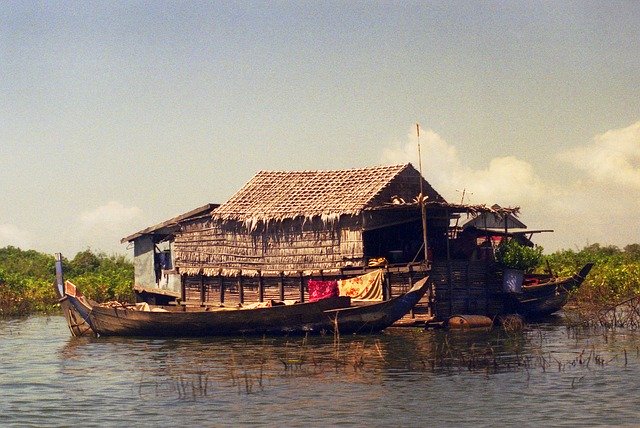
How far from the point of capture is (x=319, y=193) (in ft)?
86.4

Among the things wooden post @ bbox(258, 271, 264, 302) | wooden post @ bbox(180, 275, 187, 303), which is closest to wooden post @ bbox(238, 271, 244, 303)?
wooden post @ bbox(258, 271, 264, 302)

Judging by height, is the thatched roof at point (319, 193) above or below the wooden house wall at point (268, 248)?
above

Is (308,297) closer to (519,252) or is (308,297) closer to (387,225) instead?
(387,225)

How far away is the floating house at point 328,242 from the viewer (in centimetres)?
2455

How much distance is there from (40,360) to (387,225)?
373 inches

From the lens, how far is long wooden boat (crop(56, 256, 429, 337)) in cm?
2228

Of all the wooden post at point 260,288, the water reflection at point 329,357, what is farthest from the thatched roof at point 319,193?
the water reflection at point 329,357

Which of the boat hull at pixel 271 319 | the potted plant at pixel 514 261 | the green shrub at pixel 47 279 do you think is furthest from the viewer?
the green shrub at pixel 47 279

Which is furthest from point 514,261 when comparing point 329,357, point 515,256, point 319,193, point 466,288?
point 329,357

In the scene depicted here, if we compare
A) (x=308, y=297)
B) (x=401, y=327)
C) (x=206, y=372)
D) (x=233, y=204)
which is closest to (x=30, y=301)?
(x=233, y=204)

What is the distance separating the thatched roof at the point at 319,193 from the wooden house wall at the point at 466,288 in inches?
99.0

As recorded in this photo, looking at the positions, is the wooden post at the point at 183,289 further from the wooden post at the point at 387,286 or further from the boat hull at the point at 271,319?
the wooden post at the point at 387,286

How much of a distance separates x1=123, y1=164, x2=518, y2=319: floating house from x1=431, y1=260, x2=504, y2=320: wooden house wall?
0.03 metres

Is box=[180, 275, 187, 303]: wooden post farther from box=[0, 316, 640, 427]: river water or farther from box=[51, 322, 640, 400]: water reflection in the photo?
box=[0, 316, 640, 427]: river water
